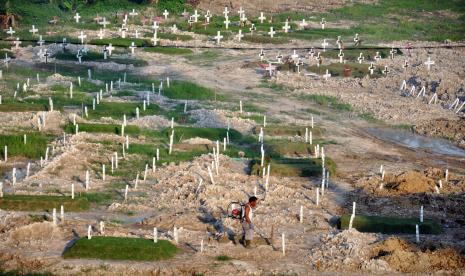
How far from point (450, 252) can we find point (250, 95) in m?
34.3

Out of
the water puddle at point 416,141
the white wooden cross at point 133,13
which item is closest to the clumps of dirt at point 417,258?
the water puddle at point 416,141

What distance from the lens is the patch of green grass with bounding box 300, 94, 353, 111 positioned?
2431 inches

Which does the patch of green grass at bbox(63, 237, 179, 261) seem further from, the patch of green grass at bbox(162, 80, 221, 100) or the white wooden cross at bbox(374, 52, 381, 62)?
the white wooden cross at bbox(374, 52, 381, 62)

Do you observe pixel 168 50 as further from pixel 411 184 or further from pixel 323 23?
pixel 411 184

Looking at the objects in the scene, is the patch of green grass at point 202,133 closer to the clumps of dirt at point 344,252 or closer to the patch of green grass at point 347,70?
the clumps of dirt at point 344,252

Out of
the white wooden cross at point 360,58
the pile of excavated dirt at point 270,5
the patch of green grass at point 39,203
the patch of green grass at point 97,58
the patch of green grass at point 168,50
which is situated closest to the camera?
the patch of green grass at point 39,203

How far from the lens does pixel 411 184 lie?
40062mm

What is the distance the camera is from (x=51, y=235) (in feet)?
108

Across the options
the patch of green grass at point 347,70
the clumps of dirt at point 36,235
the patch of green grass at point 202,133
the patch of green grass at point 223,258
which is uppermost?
the patch of green grass at point 223,258

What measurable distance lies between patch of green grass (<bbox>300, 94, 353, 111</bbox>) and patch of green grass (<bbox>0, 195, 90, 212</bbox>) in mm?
27341

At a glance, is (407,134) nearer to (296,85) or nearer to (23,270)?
(296,85)

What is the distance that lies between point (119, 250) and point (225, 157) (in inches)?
574

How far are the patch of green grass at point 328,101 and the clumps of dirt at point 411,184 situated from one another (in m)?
19.4

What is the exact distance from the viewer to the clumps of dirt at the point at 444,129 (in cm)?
5469
